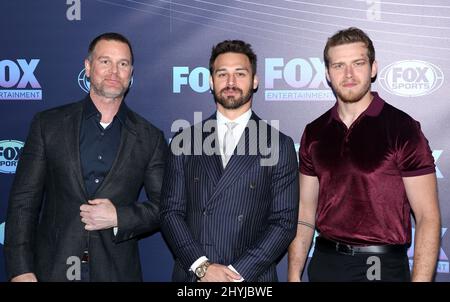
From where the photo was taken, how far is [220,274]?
104 inches

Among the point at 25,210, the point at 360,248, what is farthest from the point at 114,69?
the point at 360,248

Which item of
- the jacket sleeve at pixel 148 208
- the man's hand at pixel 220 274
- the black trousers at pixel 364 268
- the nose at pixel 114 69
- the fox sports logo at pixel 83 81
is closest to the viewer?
the man's hand at pixel 220 274

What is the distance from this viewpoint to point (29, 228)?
112 inches

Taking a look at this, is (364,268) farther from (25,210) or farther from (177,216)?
(25,210)

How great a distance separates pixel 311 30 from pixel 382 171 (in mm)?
1358

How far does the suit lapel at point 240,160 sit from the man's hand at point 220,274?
0.35 meters

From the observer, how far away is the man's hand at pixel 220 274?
263cm

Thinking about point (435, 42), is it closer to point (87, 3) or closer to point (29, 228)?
point (87, 3)

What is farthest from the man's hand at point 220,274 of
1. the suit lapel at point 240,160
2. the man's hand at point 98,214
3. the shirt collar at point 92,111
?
the shirt collar at point 92,111

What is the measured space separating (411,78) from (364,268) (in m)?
1.50

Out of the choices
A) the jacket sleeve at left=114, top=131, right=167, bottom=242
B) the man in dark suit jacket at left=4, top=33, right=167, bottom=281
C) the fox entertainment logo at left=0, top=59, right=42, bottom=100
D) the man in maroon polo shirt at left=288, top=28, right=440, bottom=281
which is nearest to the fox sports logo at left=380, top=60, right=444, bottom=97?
the man in maroon polo shirt at left=288, top=28, right=440, bottom=281

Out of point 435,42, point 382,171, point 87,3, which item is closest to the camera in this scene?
point 382,171

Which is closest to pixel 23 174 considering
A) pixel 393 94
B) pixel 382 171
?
pixel 382 171

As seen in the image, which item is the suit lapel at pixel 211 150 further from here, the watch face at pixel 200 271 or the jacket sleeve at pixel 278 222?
the watch face at pixel 200 271
